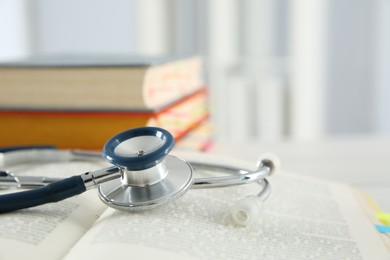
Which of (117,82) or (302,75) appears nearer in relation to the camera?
(117,82)

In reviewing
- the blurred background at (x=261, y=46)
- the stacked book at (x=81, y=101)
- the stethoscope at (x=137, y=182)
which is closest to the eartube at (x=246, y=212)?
the stethoscope at (x=137, y=182)

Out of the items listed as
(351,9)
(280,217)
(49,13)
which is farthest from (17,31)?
(280,217)

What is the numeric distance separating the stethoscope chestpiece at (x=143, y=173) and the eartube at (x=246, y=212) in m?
0.05

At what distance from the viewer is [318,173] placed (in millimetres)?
914

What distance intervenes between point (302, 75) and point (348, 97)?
19 cm

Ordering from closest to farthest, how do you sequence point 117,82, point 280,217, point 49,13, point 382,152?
point 280,217, point 117,82, point 382,152, point 49,13

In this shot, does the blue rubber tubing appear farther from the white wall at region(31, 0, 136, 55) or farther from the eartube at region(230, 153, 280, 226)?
the white wall at region(31, 0, 136, 55)

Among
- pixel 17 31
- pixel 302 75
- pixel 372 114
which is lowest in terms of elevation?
pixel 372 114

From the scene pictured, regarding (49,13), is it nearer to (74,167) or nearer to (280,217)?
(74,167)

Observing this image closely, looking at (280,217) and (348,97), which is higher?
(280,217)

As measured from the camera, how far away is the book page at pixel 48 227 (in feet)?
1.41

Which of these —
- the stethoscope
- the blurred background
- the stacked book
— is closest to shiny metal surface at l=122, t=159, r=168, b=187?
the stethoscope

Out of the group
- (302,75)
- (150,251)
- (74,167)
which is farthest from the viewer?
(302,75)

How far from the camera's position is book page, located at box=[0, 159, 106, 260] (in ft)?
1.41
